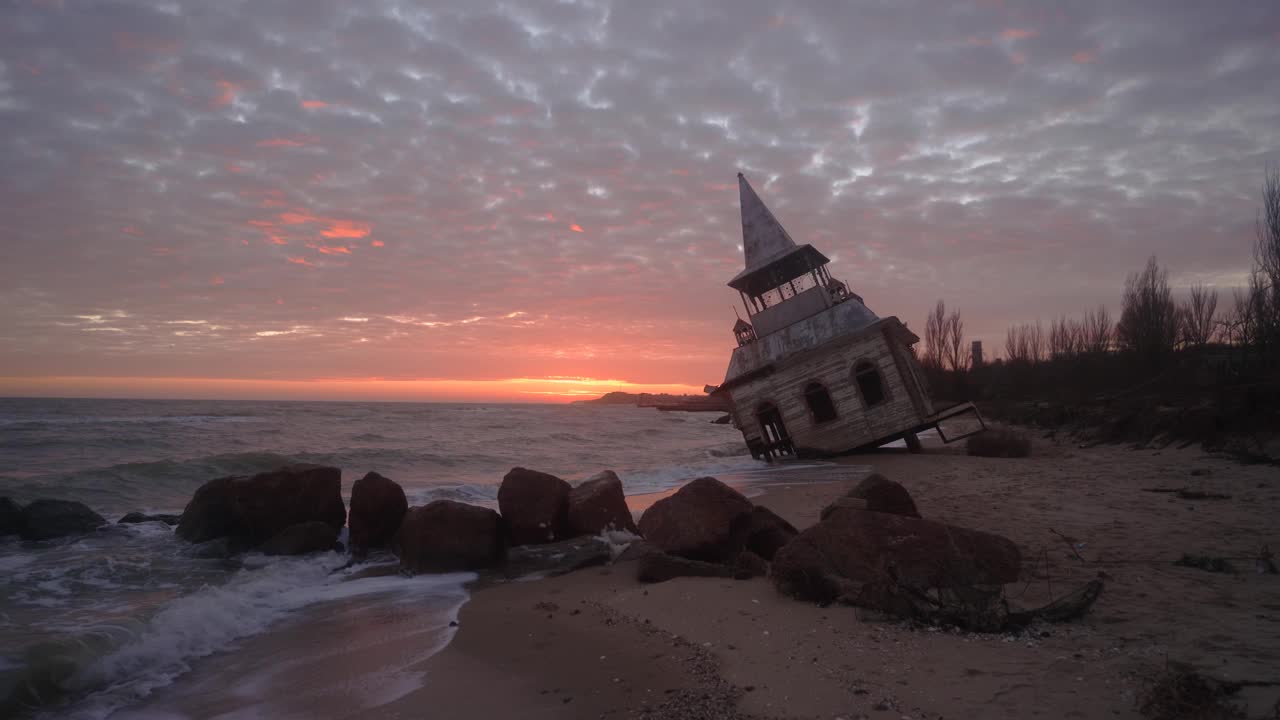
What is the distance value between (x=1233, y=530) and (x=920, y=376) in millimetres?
13662

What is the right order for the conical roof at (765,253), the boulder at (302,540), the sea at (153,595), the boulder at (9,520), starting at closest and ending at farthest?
1. the sea at (153,595)
2. the boulder at (302,540)
3. the boulder at (9,520)
4. the conical roof at (765,253)

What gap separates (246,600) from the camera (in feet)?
23.3

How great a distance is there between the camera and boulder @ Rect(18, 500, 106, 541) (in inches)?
404

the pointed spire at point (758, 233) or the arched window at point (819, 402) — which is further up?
the pointed spire at point (758, 233)

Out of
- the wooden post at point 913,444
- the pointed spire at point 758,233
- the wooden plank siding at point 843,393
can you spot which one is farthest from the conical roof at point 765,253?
the wooden post at point 913,444

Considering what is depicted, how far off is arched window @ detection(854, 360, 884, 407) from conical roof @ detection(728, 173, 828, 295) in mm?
4195

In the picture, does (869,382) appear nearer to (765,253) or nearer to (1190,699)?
(765,253)

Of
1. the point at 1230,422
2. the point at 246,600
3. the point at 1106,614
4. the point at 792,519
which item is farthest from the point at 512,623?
the point at 1230,422

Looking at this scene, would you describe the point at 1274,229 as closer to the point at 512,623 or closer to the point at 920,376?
the point at 920,376

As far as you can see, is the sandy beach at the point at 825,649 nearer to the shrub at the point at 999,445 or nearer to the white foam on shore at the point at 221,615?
the white foam on shore at the point at 221,615

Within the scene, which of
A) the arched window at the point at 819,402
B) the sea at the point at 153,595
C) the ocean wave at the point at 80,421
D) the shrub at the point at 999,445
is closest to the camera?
the sea at the point at 153,595

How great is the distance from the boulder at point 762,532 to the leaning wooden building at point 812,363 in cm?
1229

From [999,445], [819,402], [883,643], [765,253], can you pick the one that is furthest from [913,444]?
[883,643]

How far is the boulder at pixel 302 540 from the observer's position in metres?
9.54
